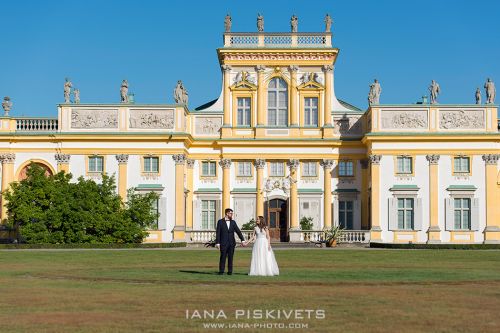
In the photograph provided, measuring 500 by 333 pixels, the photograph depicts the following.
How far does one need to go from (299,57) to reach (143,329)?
4750cm

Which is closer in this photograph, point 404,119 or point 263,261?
point 263,261

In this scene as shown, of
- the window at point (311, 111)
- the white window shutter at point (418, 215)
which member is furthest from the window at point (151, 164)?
the white window shutter at point (418, 215)

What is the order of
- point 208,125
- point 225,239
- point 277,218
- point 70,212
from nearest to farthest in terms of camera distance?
point 225,239 < point 70,212 < point 277,218 < point 208,125

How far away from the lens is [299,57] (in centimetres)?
5944

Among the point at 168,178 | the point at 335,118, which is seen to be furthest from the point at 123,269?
the point at 335,118

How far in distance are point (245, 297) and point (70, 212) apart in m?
34.0

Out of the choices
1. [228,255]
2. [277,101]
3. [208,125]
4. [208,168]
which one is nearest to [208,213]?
[208,168]

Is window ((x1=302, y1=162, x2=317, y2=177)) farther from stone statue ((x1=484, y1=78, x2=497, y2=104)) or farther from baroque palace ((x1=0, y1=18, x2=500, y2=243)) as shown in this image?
stone statue ((x1=484, y1=78, x2=497, y2=104))

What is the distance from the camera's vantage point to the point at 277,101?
196 ft

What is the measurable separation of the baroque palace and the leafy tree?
16.9 feet

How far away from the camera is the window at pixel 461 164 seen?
57.5 meters

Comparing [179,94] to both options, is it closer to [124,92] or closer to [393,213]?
[124,92]

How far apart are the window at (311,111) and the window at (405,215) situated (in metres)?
8.11

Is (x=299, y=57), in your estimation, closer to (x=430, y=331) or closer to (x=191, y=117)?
(x=191, y=117)
